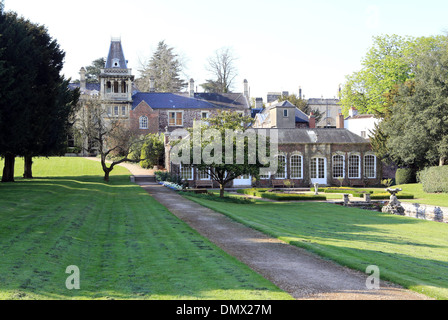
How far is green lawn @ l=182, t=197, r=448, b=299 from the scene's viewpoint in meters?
9.15

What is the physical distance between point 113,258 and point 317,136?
33957mm

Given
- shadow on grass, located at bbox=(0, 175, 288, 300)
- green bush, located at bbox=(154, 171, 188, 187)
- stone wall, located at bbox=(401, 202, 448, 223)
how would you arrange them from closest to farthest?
1. shadow on grass, located at bbox=(0, 175, 288, 300)
2. stone wall, located at bbox=(401, 202, 448, 223)
3. green bush, located at bbox=(154, 171, 188, 187)

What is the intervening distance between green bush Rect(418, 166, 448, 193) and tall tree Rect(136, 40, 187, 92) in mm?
55372

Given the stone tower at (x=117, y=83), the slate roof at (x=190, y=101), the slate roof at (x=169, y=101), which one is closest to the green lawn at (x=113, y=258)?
the stone tower at (x=117, y=83)

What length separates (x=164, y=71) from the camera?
82.8 metres

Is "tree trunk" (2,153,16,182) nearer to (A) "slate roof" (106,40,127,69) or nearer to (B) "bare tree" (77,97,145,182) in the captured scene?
(B) "bare tree" (77,97,145,182)

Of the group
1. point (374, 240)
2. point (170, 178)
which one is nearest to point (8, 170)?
point (170, 178)

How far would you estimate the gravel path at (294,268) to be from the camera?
7.50 m

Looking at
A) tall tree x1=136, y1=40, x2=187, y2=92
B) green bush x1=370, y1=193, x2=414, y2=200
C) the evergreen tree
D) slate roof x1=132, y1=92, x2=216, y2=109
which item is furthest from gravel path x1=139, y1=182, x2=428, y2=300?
tall tree x1=136, y1=40, x2=187, y2=92

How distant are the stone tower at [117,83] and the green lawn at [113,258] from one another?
154 feet

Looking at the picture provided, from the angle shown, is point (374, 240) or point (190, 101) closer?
point (374, 240)

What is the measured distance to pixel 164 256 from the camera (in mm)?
10227

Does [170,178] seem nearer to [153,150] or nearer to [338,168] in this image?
[153,150]
